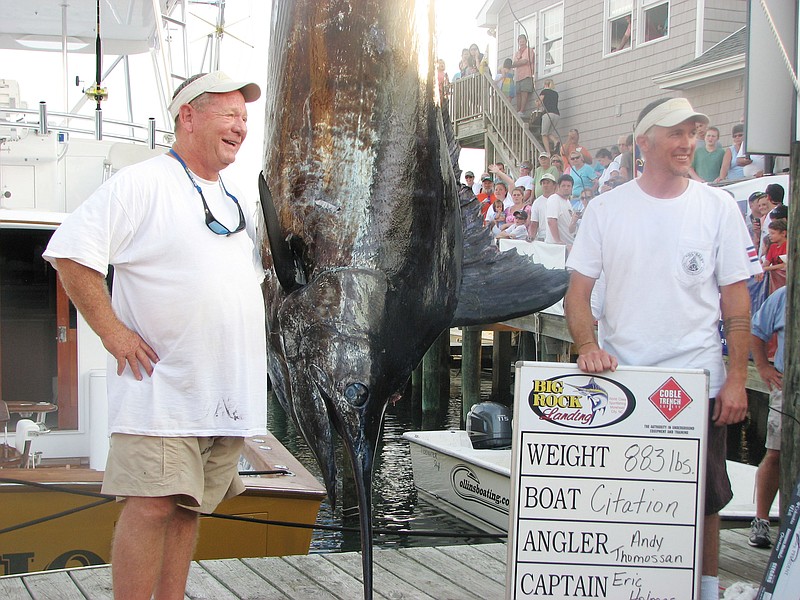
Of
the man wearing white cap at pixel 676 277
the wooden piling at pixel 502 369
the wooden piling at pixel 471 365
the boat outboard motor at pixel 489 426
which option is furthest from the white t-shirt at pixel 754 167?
the wooden piling at pixel 502 369

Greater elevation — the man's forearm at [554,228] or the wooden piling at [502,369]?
the man's forearm at [554,228]

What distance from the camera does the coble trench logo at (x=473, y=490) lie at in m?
6.86

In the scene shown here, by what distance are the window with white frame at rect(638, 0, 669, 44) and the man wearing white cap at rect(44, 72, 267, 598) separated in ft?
4.35

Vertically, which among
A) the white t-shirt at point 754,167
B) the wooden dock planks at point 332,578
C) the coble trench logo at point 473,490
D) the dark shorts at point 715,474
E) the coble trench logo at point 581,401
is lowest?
the coble trench logo at point 473,490

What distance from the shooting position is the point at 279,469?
15.6 ft

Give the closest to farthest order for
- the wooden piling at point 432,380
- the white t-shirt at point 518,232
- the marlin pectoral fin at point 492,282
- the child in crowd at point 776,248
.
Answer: the marlin pectoral fin at point 492,282, the white t-shirt at point 518,232, the child in crowd at point 776,248, the wooden piling at point 432,380

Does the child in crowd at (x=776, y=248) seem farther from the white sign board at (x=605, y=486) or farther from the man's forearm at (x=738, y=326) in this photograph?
the white sign board at (x=605, y=486)

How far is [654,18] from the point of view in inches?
107

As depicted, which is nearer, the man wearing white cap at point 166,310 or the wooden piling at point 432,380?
the man wearing white cap at point 166,310

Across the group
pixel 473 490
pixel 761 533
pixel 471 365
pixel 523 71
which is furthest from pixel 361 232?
pixel 471 365

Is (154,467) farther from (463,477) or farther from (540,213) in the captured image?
(463,477)

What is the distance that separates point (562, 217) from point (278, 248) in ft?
4.22

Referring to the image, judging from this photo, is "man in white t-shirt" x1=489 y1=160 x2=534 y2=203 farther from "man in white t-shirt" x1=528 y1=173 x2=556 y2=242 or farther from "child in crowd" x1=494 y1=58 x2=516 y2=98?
"child in crowd" x1=494 y1=58 x2=516 y2=98

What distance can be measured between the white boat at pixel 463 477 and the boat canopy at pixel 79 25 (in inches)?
161
